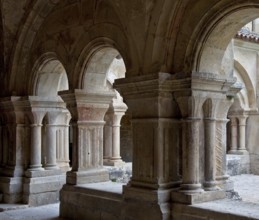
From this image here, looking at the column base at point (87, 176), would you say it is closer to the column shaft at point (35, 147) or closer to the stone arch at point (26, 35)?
the column shaft at point (35, 147)

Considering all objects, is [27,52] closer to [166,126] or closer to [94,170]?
[94,170]

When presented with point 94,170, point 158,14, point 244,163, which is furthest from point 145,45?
point 244,163

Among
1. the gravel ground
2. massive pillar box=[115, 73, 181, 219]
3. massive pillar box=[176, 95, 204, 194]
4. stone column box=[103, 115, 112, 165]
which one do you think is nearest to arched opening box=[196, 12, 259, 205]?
the gravel ground

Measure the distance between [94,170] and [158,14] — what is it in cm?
245

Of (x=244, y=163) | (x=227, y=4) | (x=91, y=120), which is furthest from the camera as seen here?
(x=244, y=163)

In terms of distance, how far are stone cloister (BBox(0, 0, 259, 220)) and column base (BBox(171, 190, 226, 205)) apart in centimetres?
1

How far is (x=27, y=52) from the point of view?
689 centimetres

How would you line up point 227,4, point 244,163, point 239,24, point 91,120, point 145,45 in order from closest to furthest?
1. point 227,4
2. point 239,24
3. point 145,45
4. point 91,120
5. point 244,163

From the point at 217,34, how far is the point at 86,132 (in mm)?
2394

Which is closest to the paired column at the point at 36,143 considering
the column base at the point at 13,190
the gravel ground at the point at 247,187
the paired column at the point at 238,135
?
the column base at the point at 13,190

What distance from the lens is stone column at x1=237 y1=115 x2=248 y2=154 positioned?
12680 millimetres

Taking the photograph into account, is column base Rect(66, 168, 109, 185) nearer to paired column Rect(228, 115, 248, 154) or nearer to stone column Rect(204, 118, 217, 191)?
stone column Rect(204, 118, 217, 191)

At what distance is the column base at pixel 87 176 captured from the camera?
569cm

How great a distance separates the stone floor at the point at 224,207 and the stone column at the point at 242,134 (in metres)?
0.89
